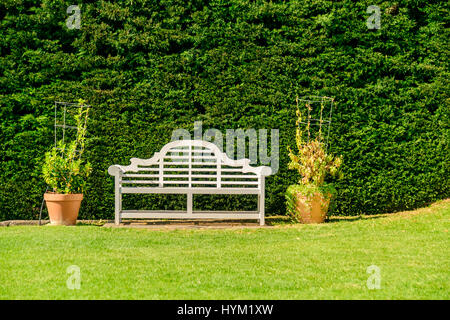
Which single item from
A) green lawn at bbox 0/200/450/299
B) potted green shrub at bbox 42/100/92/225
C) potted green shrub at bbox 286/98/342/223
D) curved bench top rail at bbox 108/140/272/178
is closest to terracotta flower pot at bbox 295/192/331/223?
potted green shrub at bbox 286/98/342/223

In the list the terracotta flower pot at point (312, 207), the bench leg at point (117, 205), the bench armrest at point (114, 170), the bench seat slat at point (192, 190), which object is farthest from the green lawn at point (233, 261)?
the bench armrest at point (114, 170)

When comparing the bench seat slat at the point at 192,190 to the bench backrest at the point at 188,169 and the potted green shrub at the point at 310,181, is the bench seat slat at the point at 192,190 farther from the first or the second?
the potted green shrub at the point at 310,181

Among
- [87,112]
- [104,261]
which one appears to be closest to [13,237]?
[104,261]

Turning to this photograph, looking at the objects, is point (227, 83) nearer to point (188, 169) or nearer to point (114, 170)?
point (188, 169)

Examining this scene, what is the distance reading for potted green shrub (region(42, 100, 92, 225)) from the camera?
6.68 meters

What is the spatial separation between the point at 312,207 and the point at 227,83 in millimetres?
2192

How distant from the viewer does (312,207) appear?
6.91m

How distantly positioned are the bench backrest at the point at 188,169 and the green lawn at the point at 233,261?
0.98m

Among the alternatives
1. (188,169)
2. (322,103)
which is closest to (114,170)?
(188,169)

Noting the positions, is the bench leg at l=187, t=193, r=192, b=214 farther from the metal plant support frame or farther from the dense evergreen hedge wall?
the metal plant support frame

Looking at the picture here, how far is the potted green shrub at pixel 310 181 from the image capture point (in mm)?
6910

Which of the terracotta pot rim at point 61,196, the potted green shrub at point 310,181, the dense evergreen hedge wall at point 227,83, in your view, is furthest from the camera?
the dense evergreen hedge wall at point 227,83

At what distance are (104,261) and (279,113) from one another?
3897 millimetres
